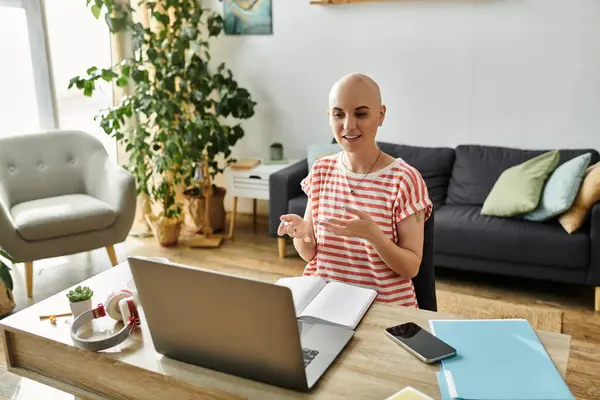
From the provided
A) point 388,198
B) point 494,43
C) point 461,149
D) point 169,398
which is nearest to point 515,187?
point 461,149

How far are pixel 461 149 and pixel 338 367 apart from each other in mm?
2651

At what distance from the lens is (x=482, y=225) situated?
10.1 ft

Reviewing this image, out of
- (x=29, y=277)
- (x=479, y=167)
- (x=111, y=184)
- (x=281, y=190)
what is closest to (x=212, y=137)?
(x=281, y=190)

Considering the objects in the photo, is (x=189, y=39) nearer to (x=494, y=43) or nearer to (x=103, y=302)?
(x=494, y=43)

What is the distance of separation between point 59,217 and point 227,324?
7.37 ft

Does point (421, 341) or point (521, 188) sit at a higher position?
point (421, 341)

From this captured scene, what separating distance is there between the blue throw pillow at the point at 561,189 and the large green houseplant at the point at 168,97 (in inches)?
75.4

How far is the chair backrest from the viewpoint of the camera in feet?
10.9

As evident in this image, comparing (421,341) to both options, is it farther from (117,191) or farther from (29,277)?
(29,277)

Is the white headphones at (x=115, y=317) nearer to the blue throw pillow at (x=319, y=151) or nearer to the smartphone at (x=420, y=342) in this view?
the smartphone at (x=420, y=342)

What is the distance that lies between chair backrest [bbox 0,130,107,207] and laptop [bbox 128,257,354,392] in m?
2.38

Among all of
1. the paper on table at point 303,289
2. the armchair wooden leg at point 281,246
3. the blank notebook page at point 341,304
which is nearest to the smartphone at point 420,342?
the blank notebook page at point 341,304

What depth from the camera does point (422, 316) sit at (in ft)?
4.53

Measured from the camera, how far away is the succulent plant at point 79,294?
1.46m
